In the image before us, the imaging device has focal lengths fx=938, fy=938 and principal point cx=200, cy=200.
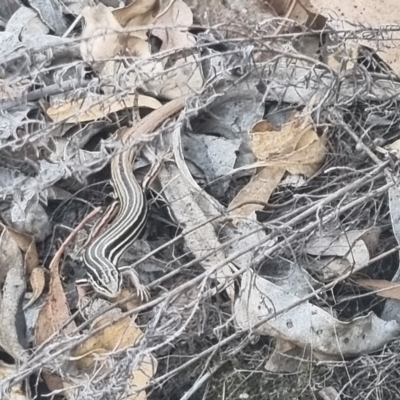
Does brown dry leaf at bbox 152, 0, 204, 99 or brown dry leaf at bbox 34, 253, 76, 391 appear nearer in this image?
brown dry leaf at bbox 34, 253, 76, 391

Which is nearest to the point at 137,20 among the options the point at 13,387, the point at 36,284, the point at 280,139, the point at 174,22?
the point at 174,22

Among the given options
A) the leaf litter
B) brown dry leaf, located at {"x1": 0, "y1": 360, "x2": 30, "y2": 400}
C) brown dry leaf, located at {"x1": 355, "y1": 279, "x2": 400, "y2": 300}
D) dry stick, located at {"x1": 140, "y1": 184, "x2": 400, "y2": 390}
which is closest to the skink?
the leaf litter

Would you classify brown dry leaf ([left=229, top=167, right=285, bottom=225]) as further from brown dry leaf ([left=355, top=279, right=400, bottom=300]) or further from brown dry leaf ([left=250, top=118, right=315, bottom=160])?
brown dry leaf ([left=355, top=279, right=400, bottom=300])

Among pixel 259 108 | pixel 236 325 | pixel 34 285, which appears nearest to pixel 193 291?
pixel 236 325

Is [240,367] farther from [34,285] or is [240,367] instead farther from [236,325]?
[34,285]

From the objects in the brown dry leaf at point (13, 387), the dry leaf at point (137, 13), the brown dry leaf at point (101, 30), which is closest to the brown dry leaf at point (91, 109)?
the brown dry leaf at point (101, 30)

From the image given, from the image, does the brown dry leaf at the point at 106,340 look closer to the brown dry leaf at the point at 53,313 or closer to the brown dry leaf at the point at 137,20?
the brown dry leaf at the point at 53,313
